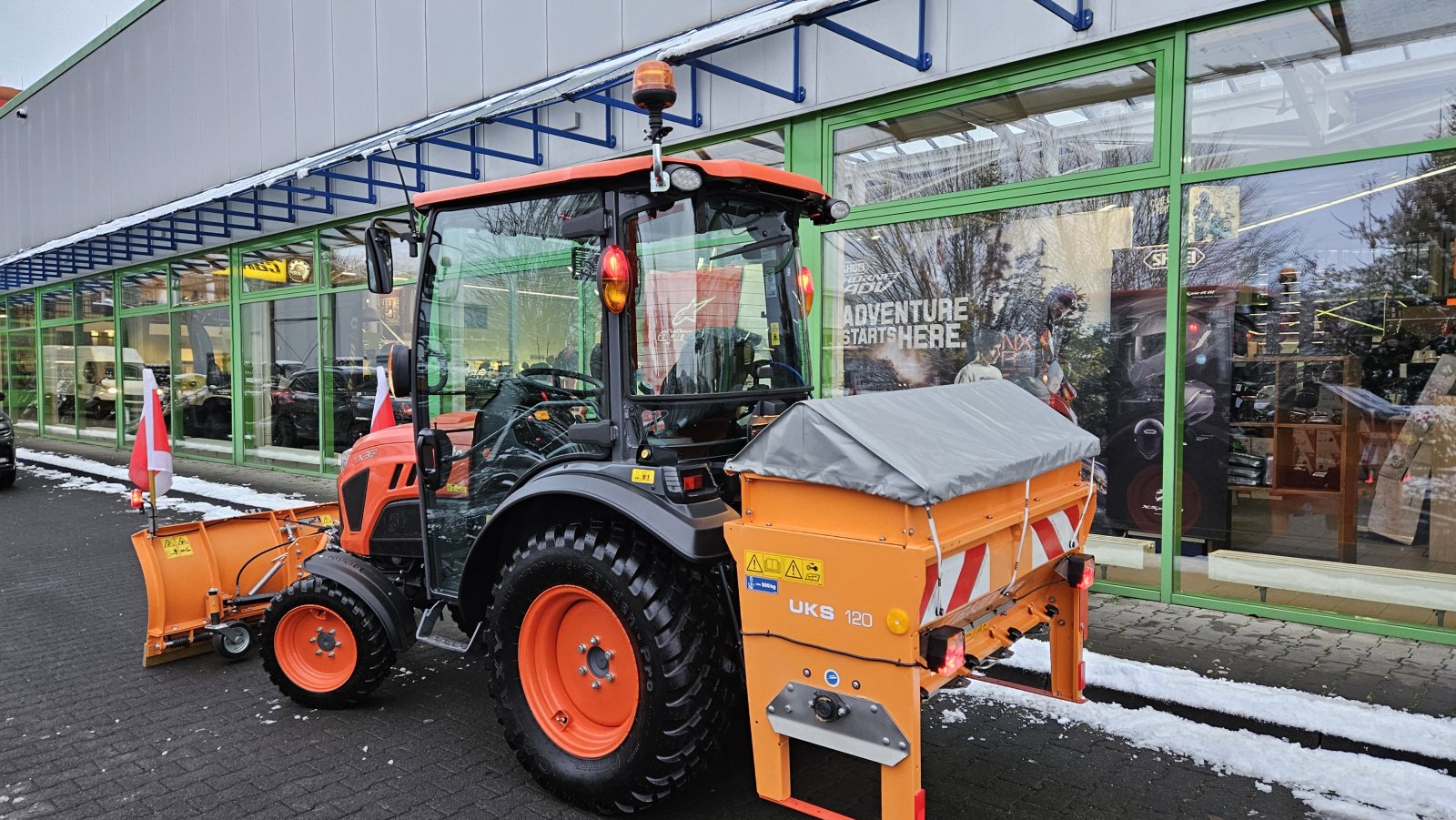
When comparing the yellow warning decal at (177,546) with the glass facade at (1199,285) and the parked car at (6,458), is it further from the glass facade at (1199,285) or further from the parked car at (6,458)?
the parked car at (6,458)

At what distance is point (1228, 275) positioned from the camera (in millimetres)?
5586

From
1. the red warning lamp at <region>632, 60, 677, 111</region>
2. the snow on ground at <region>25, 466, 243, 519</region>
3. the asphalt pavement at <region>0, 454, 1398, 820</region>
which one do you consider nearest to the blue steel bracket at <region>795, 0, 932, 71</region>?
the red warning lamp at <region>632, 60, 677, 111</region>

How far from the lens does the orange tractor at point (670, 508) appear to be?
2510 mm

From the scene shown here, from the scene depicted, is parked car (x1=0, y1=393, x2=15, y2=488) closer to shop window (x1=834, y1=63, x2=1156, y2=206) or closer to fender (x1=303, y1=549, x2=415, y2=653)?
fender (x1=303, y1=549, x2=415, y2=653)

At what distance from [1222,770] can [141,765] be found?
4.30m

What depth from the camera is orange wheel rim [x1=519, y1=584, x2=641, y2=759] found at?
310 centimetres

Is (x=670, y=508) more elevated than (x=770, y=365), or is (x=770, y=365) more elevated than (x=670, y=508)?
(x=770, y=365)

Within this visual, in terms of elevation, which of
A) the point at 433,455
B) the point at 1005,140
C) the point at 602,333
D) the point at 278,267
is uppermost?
the point at 1005,140

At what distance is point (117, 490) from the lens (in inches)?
462

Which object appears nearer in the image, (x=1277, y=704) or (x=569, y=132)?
(x=1277, y=704)

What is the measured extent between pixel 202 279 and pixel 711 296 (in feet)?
47.3

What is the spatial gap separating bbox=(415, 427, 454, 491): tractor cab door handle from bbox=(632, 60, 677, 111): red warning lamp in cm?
170

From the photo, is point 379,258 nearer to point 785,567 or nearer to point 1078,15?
point 785,567

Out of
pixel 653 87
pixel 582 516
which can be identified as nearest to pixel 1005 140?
pixel 653 87
